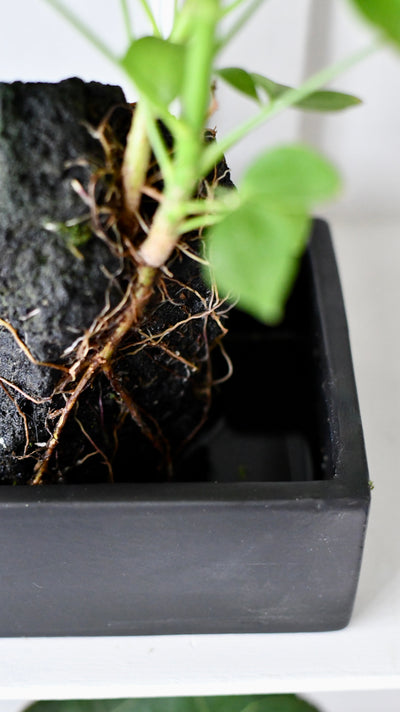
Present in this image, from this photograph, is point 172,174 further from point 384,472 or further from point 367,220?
point 367,220

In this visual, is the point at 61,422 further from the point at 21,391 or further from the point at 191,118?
the point at 191,118

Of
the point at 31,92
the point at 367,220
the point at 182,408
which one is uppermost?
the point at 31,92

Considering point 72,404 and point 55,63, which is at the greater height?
point 55,63

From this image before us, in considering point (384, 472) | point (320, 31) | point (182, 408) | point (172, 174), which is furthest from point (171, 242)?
point (320, 31)

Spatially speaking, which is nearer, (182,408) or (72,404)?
(72,404)

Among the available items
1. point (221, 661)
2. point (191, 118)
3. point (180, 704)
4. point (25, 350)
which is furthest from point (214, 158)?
point (180, 704)

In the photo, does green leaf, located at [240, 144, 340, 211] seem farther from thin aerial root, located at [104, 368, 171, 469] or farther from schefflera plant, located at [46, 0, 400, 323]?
thin aerial root, located at [104, 368, 171, 469]
